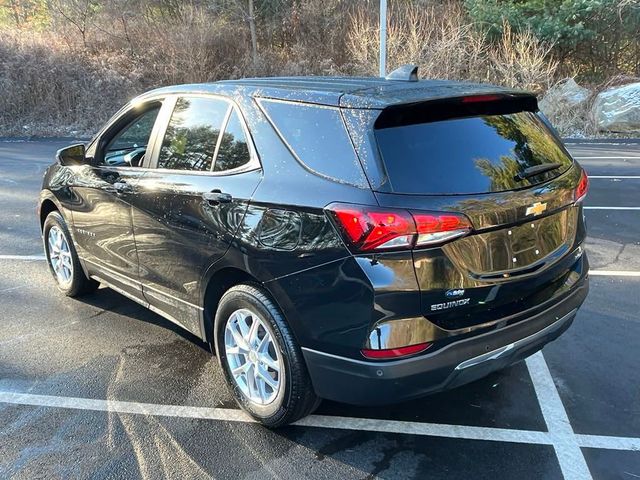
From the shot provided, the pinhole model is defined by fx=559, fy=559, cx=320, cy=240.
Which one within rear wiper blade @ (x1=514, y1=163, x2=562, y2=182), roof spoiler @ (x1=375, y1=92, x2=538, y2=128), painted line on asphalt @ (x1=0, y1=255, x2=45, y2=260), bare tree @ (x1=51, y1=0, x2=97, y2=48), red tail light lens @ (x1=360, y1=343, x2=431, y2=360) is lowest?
painted line on asphalt @ (x1=0, y1=255, x2=45, y2=260)

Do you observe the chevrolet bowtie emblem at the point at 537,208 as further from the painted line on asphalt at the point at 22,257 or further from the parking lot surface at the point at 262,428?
the painted line on asphalt at the point at 22,257

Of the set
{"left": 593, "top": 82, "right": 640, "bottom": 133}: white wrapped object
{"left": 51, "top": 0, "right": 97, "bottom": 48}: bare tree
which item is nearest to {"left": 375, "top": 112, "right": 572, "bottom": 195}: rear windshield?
{"left": 593, "top": 82, "right": 640, "bottom": 133}: white wrapped object

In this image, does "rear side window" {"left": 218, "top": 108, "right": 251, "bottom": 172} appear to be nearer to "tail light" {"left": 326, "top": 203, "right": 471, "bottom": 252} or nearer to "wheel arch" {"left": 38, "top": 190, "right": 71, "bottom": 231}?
"tail light" {"left": 326, "top": 203, "right": 471, "bottom": 252}

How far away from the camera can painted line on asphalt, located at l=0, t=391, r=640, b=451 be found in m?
2.92

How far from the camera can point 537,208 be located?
2.73 meters

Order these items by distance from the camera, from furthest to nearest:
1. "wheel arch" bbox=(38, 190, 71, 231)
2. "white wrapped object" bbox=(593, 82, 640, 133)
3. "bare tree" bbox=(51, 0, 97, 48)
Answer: "bare tree" bbox=(51, 0, 97, 48)
"white wrapped object" bbox=(593, 82, 640, 133)
"wheel arch" bbox=(38, 190, 71, 231)

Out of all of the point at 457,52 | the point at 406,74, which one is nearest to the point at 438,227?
the point at 406,74

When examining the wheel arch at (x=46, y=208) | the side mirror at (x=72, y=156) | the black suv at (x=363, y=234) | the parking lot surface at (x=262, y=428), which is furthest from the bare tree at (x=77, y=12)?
the black suv at (x=363, y=234)

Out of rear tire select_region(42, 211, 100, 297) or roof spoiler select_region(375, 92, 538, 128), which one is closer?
roof spoiler select_region(375, 92, 538, 128)

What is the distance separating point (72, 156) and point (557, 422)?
4.01 m

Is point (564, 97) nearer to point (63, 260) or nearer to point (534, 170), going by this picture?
point (534, 170)

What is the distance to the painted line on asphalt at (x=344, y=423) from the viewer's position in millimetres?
A: 2922

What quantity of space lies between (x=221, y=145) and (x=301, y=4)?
69.9 feet

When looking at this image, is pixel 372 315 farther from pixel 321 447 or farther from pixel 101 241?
pixel 101 241
